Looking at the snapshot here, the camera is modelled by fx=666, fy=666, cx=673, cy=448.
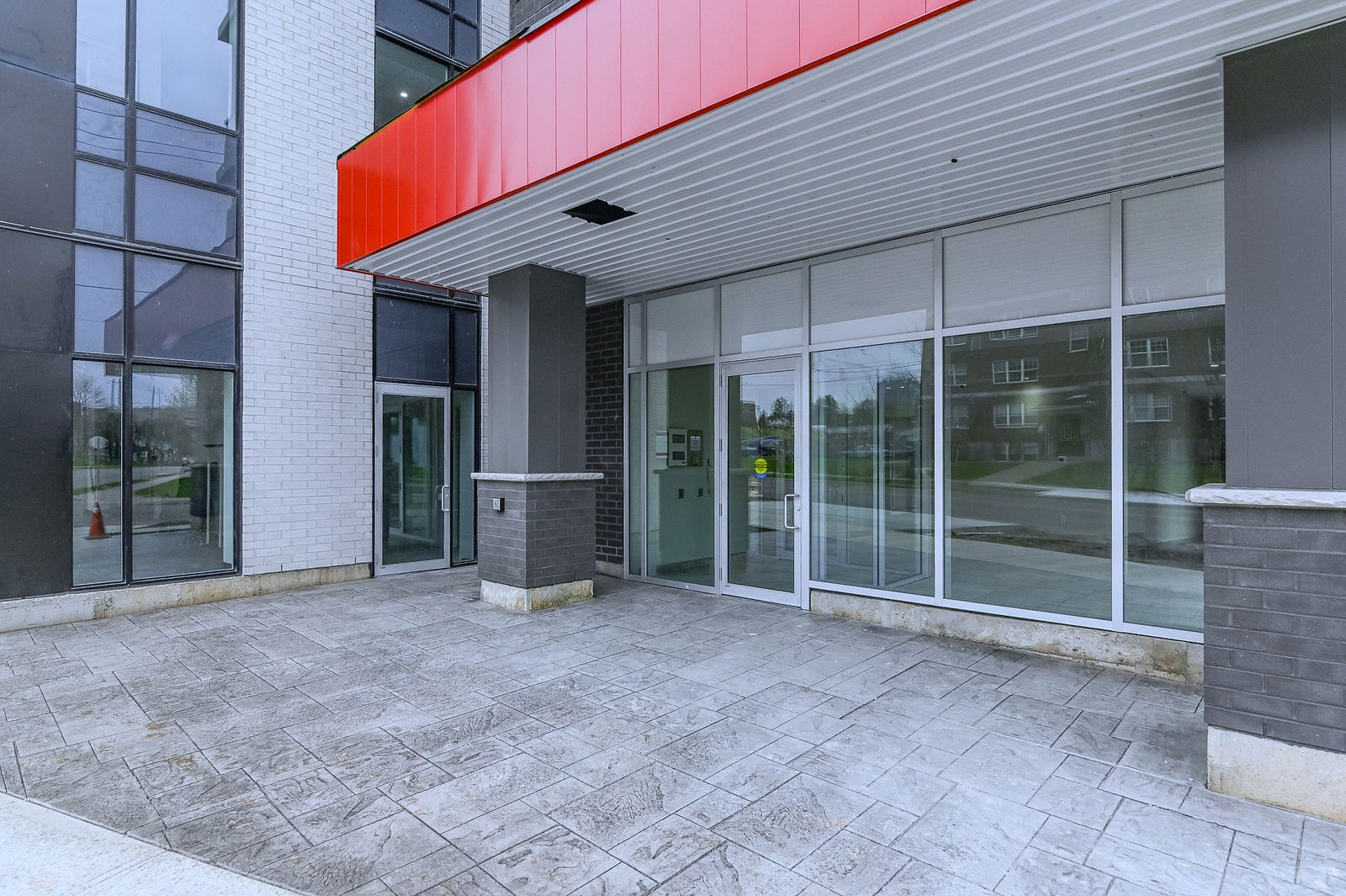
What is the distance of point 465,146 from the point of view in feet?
16.7

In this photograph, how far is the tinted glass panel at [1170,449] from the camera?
14.5 ft

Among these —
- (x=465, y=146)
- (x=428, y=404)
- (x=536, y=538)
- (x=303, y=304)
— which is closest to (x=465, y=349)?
(x=428, y=404)

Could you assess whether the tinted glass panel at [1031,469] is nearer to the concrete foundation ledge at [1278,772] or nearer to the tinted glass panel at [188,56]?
the concrete foundation ledge at [1278,772]

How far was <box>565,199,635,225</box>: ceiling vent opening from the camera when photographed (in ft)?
16.5

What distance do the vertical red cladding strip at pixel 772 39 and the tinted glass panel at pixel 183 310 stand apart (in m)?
6.36

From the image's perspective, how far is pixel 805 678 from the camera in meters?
4.53

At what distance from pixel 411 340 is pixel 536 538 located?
3659 mm

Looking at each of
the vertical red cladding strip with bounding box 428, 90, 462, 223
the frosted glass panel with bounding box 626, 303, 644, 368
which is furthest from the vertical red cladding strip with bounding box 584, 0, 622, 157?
the frosted glass panel with bounding box 626, 303, 644, 368

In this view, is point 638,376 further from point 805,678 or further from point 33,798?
point 33,798

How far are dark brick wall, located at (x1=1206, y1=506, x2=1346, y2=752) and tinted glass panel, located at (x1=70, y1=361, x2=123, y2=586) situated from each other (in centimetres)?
850

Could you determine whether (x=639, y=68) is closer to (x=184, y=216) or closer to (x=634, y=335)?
(x=634, y=335)

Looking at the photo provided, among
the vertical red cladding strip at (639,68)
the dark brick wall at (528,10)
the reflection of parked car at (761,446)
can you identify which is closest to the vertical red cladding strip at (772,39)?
the vertical red cladding strip at (639,68)

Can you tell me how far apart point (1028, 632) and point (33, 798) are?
5958 mm

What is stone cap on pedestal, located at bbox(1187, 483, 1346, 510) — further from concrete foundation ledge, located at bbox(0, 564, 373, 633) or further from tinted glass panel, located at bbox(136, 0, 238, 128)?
tinted glass panel, located at bbox(136, 0, 238, 128)
